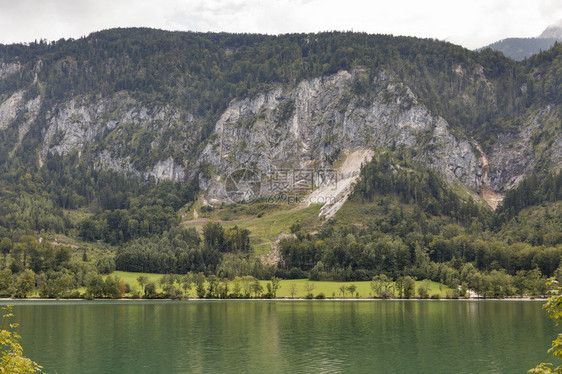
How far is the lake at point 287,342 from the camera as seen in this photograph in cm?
7012

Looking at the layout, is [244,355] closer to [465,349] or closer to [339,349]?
[339,349]

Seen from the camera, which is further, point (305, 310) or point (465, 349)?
point (305, 310)

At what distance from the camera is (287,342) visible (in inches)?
3499

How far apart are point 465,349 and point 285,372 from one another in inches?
1254

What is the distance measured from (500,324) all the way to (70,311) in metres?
106

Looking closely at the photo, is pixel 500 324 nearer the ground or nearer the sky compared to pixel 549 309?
nearer the ground

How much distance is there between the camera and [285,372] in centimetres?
6669

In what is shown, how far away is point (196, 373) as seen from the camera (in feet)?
216

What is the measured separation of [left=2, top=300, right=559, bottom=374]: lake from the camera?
7012 centimetres

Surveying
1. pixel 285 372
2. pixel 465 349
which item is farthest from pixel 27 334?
pixel 465 349

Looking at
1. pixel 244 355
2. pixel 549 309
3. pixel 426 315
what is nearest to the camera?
pixel 549 309

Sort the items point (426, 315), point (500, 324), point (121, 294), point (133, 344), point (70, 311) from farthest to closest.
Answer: point (121, 294), point (70, 311), point (426, 315), point (500, 324), point (133, 344)

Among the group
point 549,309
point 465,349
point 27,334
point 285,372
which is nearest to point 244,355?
point 285,372

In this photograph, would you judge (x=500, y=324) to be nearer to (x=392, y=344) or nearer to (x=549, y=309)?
(x=392, y=344)
